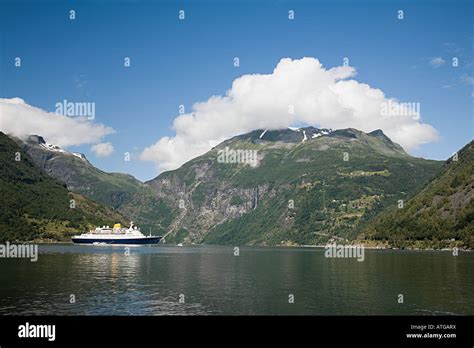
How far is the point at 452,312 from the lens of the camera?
66.1 meters
